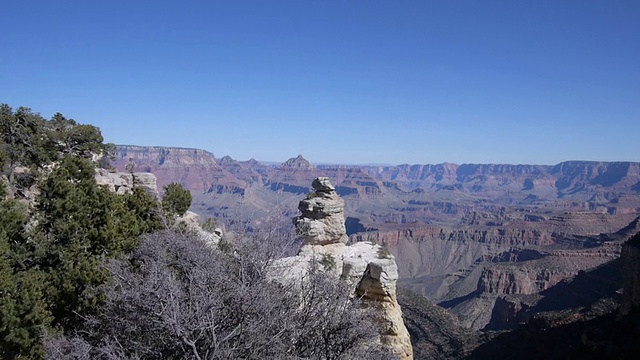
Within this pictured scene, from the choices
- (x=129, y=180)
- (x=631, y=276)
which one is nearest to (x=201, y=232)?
(x=129, y=180)

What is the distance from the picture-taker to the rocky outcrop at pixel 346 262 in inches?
592

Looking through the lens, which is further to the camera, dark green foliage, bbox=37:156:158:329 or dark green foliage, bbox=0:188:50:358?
dark green foliage, bbox=37:156:158:329

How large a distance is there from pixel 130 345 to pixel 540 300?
9714 centimetres

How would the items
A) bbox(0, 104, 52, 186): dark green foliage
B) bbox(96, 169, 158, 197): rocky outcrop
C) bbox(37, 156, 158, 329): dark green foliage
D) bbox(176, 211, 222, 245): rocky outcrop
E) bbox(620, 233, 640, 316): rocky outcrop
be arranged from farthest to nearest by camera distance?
bbox(620, 233, 640, 316): rocky outcrop → bbox(96, 169, 158, 197): rocky outcrop → bbox(0, 104, 52, 186): dark green foliage → bbox(176, 211, 222, 245): rocky outcrop → bbox(37, 156, 158, 329): dark green foliage

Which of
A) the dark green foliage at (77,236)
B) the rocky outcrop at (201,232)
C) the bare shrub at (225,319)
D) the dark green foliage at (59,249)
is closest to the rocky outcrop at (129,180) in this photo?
the rocky outcrop at (201,232)

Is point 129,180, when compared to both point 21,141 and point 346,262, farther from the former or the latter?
point 346,262

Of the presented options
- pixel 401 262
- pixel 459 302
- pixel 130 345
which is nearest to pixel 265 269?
pixel 130 345

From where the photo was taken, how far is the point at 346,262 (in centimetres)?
1709

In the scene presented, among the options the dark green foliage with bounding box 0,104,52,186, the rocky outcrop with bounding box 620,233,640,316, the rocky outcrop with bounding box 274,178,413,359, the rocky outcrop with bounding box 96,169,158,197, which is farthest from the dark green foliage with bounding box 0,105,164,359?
the rocky outcrop with bounding box 620,233,640,316

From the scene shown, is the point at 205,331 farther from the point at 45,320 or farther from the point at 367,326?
the point at 45,320

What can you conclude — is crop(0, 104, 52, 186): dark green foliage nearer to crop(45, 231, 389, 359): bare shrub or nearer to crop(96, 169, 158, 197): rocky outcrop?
crop(96, 169, 158, 197): rocky outcrop

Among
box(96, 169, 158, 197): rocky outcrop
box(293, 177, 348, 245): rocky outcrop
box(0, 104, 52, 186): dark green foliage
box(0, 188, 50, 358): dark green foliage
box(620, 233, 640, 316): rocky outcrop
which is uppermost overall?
box(0, 104, 52, 186): dark green foliage

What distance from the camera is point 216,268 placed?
11.2 meters

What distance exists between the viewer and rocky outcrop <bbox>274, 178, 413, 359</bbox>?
15.0 m
